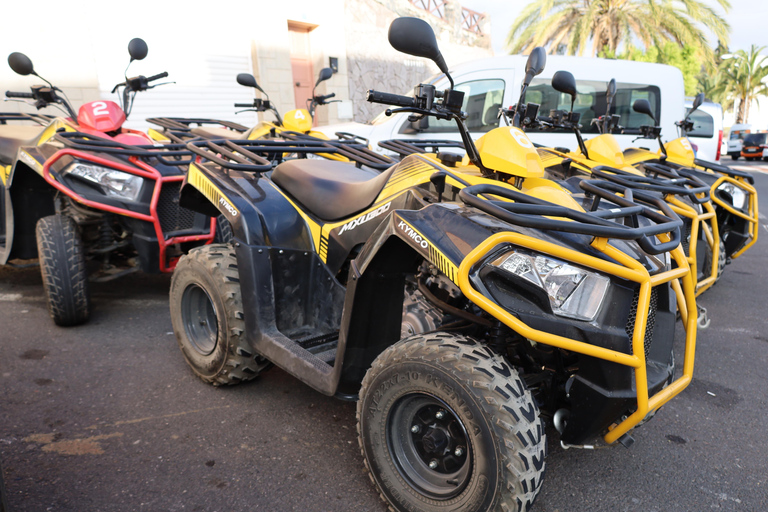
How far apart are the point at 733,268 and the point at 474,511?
5.49 meters

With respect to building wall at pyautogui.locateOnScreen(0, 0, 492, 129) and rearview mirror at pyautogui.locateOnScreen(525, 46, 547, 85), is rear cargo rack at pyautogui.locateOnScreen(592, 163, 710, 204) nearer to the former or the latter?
rearview mirror at pyautogui.locateOnScreen(525, 46, 547, 85)

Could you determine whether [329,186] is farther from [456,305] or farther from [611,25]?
[611,25]

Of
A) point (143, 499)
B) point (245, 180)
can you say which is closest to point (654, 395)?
point (143, 499)

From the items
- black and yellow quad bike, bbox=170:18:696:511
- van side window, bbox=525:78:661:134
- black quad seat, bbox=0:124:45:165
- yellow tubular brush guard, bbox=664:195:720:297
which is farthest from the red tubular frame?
van side window, bbox=525:78:661:134

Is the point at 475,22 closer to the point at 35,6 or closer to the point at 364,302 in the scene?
the point at 35,6

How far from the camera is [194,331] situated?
121 inches

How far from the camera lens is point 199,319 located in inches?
122

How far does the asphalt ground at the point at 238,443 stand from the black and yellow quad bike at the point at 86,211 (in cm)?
51

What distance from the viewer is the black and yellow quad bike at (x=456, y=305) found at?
1.64 metres

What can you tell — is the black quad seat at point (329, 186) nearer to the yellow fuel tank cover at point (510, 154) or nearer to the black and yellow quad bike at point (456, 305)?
the black and yellow quad bike at point (456, 305)

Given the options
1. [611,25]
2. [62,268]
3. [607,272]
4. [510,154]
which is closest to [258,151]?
[62,268]

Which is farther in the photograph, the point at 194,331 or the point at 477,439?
the point at 194,331

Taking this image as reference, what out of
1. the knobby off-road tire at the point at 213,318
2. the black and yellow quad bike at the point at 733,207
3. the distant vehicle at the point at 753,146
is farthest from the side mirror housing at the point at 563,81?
the distant vehicle at the point at 753,146

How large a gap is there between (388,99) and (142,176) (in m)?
2.48
